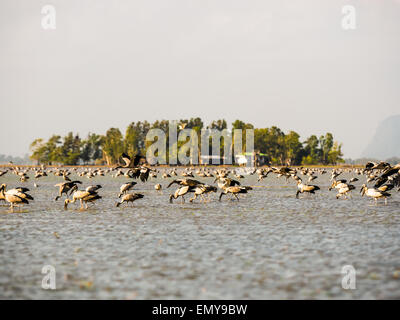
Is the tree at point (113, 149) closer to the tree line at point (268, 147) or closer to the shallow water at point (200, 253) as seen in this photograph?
the tree line at point (268, 147)

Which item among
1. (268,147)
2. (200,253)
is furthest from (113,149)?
(200,253)

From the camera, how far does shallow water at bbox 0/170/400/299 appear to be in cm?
1004

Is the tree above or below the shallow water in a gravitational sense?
above

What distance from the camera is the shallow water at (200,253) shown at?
10039 millimetres

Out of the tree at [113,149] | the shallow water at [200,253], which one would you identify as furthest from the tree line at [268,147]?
the shallow water at [200,253]

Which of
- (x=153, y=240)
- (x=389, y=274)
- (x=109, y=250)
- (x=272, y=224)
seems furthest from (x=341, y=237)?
(x=109, y=250)

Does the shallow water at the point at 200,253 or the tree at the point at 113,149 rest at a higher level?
the tree at the point at 113,149

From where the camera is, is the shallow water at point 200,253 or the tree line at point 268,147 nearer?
the shallow water at point 200,253

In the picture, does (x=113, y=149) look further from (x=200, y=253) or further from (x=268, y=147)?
(x=200, y=253)

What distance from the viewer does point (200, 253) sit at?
531 inches

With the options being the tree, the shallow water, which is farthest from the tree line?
the shallow water

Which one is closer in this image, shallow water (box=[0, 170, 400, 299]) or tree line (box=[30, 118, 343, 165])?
shallow water (box=[0, 170, 400, 299])

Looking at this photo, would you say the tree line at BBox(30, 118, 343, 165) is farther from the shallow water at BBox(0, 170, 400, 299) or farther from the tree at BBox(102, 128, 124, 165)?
the shallow water at BBox(0, 170, 400, 299)
